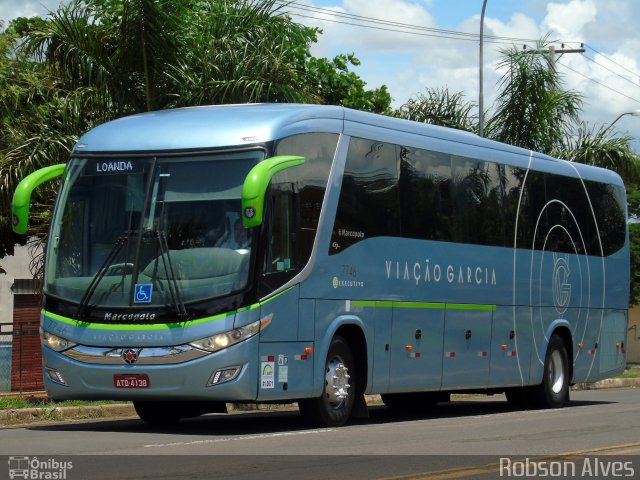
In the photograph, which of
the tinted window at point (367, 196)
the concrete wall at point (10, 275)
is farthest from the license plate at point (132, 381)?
the concrete wall at point (10, 275)

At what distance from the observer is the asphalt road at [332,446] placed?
10.0m

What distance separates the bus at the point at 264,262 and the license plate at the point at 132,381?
3 cm

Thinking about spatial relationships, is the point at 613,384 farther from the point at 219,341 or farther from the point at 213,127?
the point at 219,341

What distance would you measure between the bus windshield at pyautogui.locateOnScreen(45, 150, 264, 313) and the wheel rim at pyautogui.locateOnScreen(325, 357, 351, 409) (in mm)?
2014

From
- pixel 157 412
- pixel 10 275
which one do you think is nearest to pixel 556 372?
pixel 157 412

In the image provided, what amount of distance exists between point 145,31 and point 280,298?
22.5 feet

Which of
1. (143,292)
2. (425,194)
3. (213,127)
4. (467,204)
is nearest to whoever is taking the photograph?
(143,292)

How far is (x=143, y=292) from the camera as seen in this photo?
13461mm

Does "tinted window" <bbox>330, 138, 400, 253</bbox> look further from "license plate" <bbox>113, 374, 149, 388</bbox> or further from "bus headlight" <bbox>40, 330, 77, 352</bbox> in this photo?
"bus headlight" <bbox>40, 330, 77, 352</bbox>
